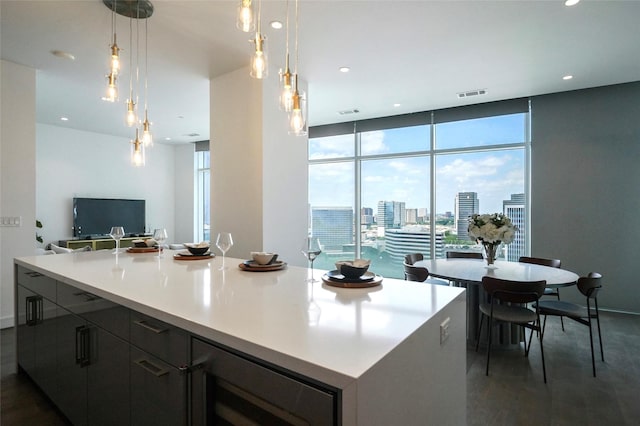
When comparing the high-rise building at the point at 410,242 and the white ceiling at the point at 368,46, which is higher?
the white ceiling at the point at 368,46

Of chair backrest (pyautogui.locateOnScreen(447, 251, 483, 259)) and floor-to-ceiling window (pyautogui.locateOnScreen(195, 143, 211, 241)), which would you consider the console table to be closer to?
floor-to-ceiling window (pyautogui.locateOnScreen(195, 143, 211, 241))

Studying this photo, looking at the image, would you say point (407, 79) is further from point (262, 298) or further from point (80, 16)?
point (262, 298)

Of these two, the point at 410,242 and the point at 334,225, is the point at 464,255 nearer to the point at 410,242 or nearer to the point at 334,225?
A: the point at 410,242

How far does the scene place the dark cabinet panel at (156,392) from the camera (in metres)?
1.16

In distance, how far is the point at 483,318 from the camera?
10.5 ft

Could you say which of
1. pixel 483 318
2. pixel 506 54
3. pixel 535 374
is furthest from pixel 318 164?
pixel 535 374

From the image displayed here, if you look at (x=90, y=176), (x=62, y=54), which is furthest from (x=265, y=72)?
(x=90, y=176)

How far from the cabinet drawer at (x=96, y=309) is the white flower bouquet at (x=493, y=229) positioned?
3.15 m

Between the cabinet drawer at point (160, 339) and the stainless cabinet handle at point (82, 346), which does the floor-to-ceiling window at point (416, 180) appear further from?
the cabinet drawer at point (160, 339)

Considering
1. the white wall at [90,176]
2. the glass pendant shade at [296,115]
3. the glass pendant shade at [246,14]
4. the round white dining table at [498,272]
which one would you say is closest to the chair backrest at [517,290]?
the round white dining table at [498,272]

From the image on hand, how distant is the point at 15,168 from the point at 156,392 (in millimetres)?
4044

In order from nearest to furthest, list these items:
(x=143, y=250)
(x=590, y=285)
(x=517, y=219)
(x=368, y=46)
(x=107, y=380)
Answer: (x=107, y=380)
(x=590, y=285)
(x=143, y=250)
(x=368, y=46)
(x=517, y=219)

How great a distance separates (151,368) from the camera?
1.29m

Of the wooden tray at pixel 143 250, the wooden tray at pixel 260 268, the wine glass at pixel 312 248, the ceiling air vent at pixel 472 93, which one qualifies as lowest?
the wooden tray at pixel 260 268
